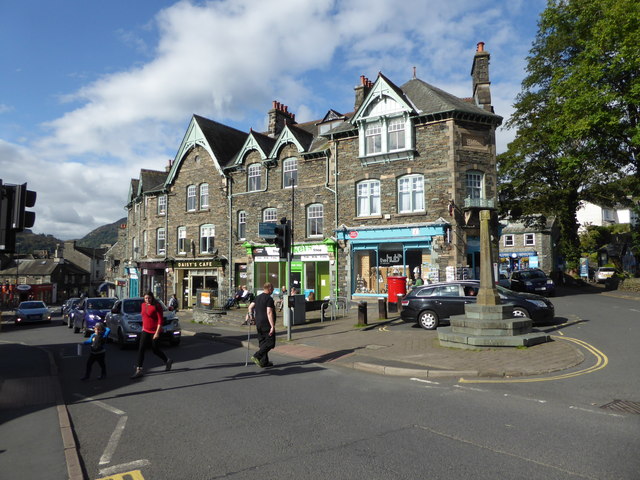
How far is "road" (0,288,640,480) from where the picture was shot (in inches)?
176

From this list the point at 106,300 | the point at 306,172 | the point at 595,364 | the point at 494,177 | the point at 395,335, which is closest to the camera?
the point at 595,364

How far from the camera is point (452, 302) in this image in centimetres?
1410

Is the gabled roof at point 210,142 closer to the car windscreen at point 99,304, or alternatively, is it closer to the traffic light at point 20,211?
the car windscreen at point 99,304

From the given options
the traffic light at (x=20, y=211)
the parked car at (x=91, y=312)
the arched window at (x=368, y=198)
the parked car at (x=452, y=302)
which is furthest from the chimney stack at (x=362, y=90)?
the traffic light at (x=20, y=211)

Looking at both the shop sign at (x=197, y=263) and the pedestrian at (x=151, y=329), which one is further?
the shop sign at (x=197, y=263)

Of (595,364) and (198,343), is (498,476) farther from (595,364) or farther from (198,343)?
(198,343)

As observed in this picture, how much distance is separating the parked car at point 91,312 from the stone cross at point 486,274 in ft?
44.2

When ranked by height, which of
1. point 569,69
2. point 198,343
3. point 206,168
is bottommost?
point 198,343

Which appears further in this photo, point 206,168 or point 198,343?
point 206,168

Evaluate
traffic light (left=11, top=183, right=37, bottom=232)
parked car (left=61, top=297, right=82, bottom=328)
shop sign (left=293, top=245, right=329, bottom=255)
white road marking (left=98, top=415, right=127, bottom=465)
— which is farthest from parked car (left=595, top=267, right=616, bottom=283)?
traffic light (left=11, top=183, right=37, bottom=232)

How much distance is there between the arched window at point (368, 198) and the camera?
77.4 feet

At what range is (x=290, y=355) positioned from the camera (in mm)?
11398

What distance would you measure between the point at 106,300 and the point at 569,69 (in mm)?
27329

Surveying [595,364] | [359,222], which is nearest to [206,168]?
[359,222]
